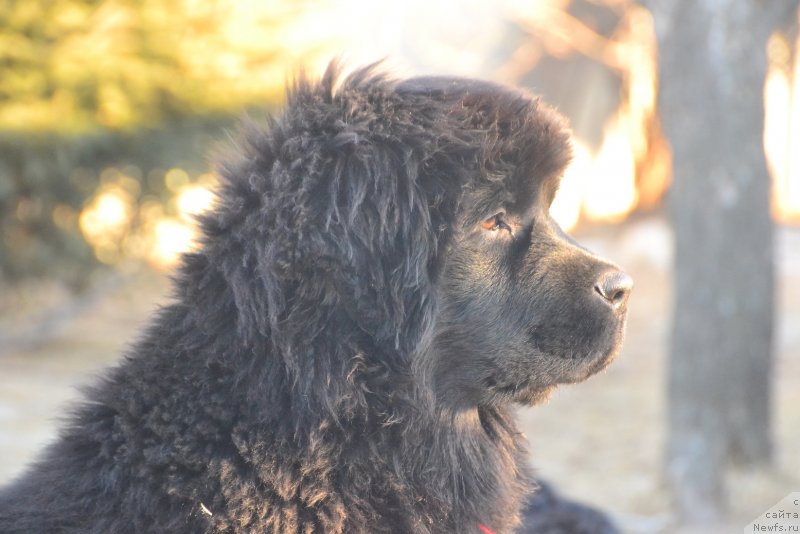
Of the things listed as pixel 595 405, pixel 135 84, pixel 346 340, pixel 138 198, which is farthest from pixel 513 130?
pixel 138 198

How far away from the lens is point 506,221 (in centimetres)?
293

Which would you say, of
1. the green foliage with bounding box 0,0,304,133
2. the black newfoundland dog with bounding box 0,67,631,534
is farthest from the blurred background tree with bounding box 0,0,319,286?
the black newfoundland dog with bounding box 0,67,631,534

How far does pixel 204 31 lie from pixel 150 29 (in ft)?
2.80

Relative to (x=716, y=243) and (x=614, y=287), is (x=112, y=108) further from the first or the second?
(x=614, y=287)

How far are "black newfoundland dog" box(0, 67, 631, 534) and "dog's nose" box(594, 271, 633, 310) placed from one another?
2cm

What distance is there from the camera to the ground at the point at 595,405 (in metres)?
7.34

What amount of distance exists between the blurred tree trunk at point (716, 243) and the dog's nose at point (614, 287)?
4.24 metres

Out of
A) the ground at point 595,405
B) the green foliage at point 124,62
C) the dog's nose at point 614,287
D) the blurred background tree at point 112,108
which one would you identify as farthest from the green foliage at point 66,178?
the dog's nose at point 614,287

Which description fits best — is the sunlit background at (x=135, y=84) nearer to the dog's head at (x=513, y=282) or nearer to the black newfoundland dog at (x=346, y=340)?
the dog's head at (x=513, y=282)

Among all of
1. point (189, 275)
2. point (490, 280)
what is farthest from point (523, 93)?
point (189, 275)

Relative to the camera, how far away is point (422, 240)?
107 inches

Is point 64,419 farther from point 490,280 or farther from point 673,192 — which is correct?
point 673,192

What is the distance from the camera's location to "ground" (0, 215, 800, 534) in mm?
7340

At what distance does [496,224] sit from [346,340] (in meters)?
0.65
